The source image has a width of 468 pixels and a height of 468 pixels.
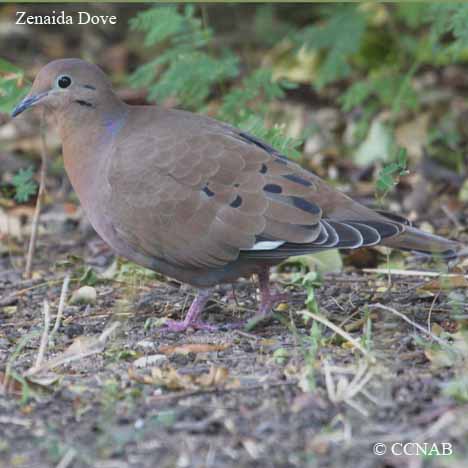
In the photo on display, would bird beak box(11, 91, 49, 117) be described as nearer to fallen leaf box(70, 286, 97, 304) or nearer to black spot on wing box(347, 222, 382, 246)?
fallen leaf box(70, 286, 97, 304)

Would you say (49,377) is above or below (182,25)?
below

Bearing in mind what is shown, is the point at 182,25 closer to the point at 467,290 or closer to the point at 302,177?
the point at 302,177

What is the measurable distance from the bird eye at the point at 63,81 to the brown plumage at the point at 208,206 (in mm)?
329

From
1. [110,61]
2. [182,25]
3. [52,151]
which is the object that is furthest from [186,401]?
[110,61]

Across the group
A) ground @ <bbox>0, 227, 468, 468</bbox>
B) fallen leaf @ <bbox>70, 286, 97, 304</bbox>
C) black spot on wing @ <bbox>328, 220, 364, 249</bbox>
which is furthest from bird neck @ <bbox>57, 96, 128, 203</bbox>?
black spot on wing @ <bbox>328, 220, 364, 249</bbox>

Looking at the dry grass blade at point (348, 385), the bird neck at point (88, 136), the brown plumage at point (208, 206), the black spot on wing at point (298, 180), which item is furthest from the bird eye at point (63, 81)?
the dry grass blade at point (348, 385)

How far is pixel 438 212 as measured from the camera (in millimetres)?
6496

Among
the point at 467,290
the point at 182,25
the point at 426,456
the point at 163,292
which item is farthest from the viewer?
the point at 182,25

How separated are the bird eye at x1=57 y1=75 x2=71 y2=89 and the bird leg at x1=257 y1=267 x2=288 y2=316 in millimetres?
1356

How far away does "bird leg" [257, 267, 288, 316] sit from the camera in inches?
187

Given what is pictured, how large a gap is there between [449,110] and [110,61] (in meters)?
3.34

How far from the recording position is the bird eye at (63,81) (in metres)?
5.01

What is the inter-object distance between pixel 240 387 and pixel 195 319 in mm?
1084

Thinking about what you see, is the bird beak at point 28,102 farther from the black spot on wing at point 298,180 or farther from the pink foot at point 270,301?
the pink foot at point 270,301
